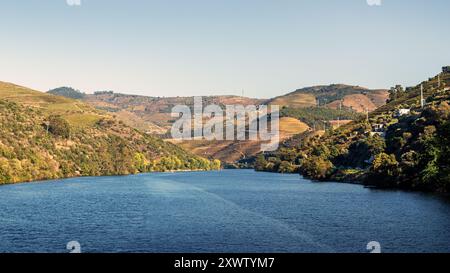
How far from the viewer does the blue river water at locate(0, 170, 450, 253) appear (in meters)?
59.7

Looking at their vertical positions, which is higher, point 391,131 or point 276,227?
point 391,131

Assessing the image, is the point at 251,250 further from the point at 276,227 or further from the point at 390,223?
the point at 390,223

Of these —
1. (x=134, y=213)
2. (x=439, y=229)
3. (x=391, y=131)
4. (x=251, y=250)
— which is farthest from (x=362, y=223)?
(x=391, y=131)

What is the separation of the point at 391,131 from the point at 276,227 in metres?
125

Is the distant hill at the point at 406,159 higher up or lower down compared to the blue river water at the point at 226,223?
higher up

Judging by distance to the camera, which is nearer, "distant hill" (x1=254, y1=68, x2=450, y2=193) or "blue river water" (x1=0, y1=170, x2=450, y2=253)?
"blue river water" (x1=0, y1=170, x2=450, y2=253)

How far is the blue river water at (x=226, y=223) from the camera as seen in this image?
196 feet

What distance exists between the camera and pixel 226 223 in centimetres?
7619

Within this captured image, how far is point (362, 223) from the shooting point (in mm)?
74812

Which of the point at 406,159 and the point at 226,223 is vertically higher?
the point at 406,159

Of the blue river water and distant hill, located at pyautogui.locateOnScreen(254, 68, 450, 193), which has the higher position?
distant hill, located at pyautogui.locateOnScreen(254, 68, 450, 193)

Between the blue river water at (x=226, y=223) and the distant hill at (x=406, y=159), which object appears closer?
the blue river water at (x=226, y=223)
